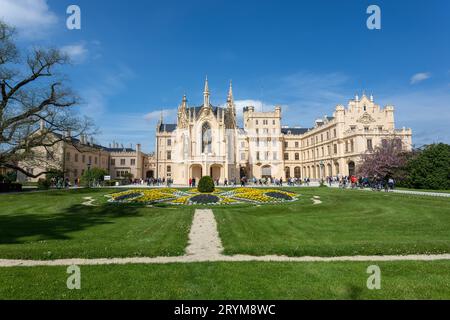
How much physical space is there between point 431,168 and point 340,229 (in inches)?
1255

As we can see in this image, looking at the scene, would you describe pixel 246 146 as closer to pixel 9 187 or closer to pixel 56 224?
pixel 9 187

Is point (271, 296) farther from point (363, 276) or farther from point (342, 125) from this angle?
point (342, 125)

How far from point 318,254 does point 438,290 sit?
323cm

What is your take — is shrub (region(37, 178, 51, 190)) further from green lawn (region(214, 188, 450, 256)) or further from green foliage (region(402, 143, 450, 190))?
green foliage (region(402, 143, 450, 190))

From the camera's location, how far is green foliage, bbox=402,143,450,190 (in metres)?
35.1

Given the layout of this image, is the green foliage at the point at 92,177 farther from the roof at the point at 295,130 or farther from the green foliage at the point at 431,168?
the roof at the point at 295,130

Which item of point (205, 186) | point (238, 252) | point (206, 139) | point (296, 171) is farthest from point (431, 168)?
point (296, 171)

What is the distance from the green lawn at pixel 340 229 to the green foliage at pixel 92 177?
35166 millimetres

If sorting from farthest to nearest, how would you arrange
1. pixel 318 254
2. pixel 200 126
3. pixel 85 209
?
1. pixel 200 126
2. pixel 85 209
3. pixel 318 254

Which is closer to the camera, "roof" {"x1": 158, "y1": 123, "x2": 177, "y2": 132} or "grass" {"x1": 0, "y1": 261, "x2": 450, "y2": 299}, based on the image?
"grass" {"x1": 0, "y1": 261, "x2": 450, "y2": 299}

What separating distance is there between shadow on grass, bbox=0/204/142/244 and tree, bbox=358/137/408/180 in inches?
1420

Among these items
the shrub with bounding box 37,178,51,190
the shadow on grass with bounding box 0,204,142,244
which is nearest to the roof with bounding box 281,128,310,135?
the shrub with bounding box 37,178,51,190
